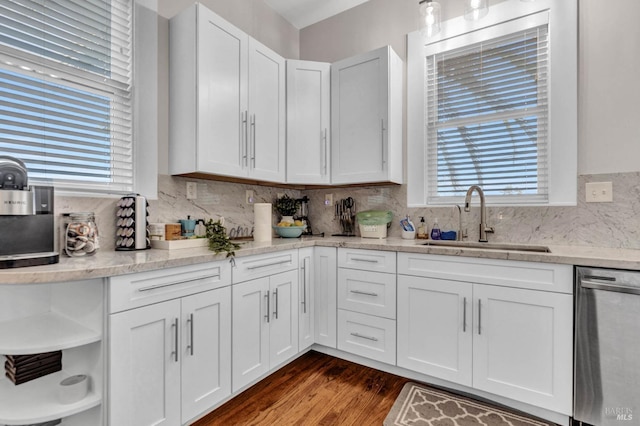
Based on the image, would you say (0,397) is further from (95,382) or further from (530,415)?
(530,415)

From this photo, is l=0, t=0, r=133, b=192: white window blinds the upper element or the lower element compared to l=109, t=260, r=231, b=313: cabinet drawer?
upper

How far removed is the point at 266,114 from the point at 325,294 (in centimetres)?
149

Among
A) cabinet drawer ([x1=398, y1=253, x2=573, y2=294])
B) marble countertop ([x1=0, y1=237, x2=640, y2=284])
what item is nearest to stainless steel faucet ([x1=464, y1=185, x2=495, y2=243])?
marble countertop ([x1=0, y1=237, x2=640, y2=284])

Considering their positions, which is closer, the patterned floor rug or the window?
the patterned floor rug

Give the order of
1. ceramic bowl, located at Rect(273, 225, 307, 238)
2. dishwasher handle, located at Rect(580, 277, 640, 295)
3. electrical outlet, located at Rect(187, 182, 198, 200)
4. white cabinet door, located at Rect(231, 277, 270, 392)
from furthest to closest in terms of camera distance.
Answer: ceramic bowl, located at Rect(273, 225, 307, 238) → electrical outlet, located at Rect(187, 182, 198, 200) → white cabinet door, located at Rect(231, 277, 270, 392) → dishwasher handle, located at Rect(580, 277, 640, 295)

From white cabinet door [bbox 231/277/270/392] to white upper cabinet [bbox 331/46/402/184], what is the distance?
3.96 feet

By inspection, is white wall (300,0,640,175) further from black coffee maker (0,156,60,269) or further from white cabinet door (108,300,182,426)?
black coffee maker (0,156,60,269)

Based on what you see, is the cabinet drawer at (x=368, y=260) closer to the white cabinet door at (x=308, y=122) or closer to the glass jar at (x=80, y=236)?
the white cabinet door at (x=308, y=122)

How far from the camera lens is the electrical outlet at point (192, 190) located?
227 centimetres

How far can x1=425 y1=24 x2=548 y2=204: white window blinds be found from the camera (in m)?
2.22

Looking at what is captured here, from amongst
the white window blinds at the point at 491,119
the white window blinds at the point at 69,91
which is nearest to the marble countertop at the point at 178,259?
the white window blinds at the point at 69,91

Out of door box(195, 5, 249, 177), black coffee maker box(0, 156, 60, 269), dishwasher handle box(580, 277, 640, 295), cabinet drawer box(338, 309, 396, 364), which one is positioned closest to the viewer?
black coffee maker box(0, 156, 60, 269)

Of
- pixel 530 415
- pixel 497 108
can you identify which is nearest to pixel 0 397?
pixel 530 415

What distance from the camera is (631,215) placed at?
6.24 ft
